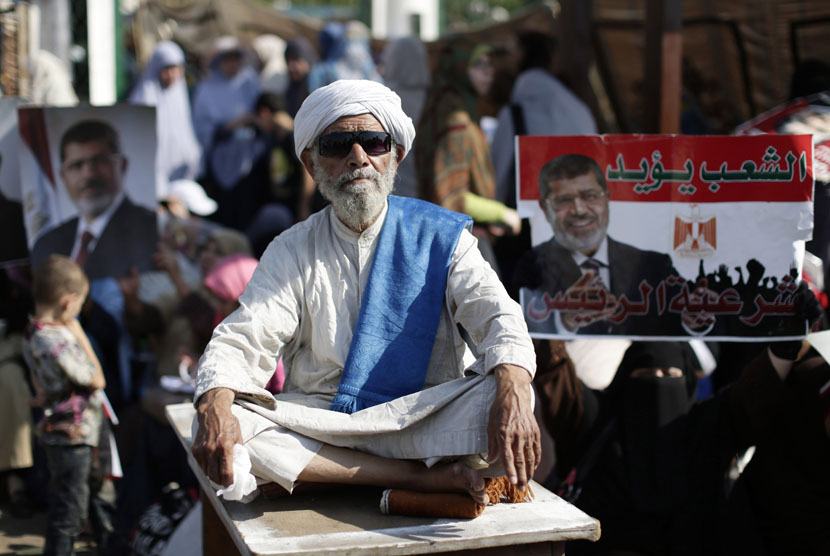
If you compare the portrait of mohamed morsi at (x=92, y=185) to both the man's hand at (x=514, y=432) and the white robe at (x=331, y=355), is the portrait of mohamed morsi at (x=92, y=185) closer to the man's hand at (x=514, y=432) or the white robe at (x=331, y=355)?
the white robe at (x=331, y=355)

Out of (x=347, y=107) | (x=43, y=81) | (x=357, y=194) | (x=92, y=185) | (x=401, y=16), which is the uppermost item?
(x=401, y=16)

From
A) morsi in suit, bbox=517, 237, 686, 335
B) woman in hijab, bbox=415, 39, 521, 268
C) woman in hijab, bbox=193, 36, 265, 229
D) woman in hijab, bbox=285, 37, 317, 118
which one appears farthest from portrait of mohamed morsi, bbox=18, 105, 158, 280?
woman in hijab, bbox=285, 37, 317, 118

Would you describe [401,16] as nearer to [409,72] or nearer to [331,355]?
[409,72]

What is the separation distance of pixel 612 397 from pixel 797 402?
0.72 metres

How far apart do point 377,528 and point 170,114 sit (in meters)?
5.93

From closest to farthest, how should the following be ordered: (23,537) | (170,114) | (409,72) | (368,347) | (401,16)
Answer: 1. (368,347)
2. (23,537)
3. (409,72)
4. (170,114)
5. (401,16)

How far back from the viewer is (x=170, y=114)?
7875 mm

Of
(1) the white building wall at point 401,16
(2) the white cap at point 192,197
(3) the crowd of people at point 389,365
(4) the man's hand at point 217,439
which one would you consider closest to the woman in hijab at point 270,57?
(2) the white cap at point 192,197

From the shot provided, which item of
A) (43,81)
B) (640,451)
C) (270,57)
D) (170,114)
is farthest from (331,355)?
(270,57)

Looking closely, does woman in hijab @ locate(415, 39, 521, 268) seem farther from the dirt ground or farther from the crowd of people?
the dirt ground

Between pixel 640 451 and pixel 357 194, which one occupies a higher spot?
pixel 357 194

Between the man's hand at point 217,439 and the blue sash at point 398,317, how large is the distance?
1.20 feet

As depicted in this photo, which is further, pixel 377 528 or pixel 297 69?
pixel 297 69

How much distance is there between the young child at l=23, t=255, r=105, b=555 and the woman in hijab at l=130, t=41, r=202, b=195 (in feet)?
11.1
